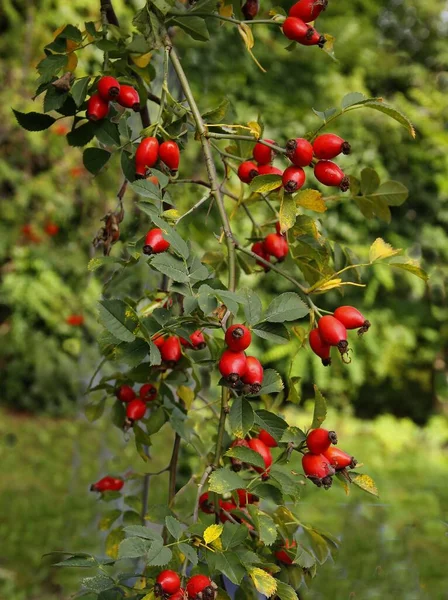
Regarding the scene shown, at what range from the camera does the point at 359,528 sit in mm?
2545

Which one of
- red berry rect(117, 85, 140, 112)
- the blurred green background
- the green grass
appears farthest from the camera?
the blurred green background

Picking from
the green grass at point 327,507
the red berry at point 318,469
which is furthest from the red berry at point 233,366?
the green grass at point 327,507

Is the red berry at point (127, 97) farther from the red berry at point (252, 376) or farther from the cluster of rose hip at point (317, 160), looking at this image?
the red berry at point (252, 376)

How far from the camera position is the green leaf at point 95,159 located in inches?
33.9

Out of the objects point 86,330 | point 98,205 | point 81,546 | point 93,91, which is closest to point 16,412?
point 86,330

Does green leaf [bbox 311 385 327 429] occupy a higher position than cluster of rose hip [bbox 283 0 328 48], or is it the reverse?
cluster of rose hip [bbox 283 0 328 48]

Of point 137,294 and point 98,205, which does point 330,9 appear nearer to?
point 98,205

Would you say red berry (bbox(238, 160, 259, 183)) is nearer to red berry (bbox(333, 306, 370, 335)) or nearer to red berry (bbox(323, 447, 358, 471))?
red berry (bbox(333, 306, 370, 335))

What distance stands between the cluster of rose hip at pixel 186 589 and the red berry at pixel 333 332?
25cm

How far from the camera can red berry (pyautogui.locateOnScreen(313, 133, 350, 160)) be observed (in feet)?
2.22

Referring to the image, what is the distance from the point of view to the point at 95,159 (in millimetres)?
865

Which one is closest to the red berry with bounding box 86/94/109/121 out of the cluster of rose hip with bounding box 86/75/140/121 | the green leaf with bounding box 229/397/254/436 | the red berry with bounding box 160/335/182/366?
the cluster of rose hip with bounding box 86/75/140/121

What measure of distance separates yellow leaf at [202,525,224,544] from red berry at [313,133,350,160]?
1.24ft

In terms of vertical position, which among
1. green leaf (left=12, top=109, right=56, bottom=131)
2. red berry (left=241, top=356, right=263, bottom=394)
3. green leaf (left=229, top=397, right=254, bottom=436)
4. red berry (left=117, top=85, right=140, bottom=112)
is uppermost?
red berry (left=117, top=85, right=140, bottom=112)
